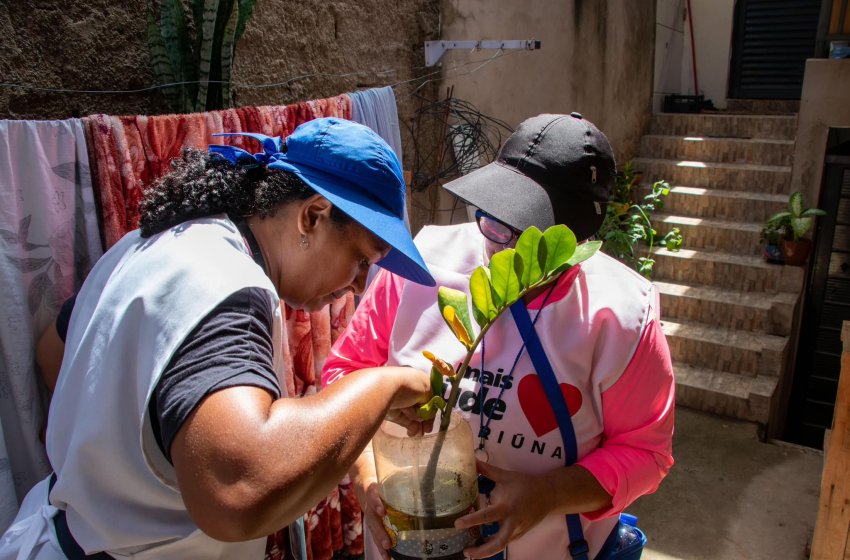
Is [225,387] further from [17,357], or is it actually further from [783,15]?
[783,15]

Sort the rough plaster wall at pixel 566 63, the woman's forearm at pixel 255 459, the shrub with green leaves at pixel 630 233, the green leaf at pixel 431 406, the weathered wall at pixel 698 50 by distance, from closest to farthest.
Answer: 1. the woman's forearm at pixel 255 459
2. the green leaf at pixel 431 406
3. the rough plaster wall at pixel 566 63
4. the shrub with green leaves at pixel 630 233
5. the weathered wall at pixel 698 50

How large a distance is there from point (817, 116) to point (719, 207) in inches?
47.7

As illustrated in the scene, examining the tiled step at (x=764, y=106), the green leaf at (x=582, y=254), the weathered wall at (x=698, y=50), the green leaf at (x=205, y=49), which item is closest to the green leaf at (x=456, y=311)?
the green leaf at (x=582, y=254)

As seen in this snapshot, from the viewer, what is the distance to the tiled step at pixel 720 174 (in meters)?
6.88

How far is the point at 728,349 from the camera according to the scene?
5711 millimetres

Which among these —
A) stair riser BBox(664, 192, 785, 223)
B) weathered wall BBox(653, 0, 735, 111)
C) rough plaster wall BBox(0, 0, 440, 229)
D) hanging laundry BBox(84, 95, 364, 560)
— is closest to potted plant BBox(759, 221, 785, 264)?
stair riser BBox(664, 192, 785, 223)

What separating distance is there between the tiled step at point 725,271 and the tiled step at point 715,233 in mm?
101

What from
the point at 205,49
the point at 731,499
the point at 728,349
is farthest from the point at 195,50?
the point at 728,349

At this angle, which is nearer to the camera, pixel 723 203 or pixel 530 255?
pixel 530 255

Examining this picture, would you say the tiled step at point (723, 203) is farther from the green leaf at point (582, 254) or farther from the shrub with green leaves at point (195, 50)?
the green leaf at point (582, 254)

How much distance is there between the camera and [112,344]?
989 millimetres

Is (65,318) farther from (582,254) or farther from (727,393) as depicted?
(727,393)

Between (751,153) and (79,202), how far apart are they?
23.4 feet

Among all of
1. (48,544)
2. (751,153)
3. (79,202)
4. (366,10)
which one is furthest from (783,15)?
(48,544)
